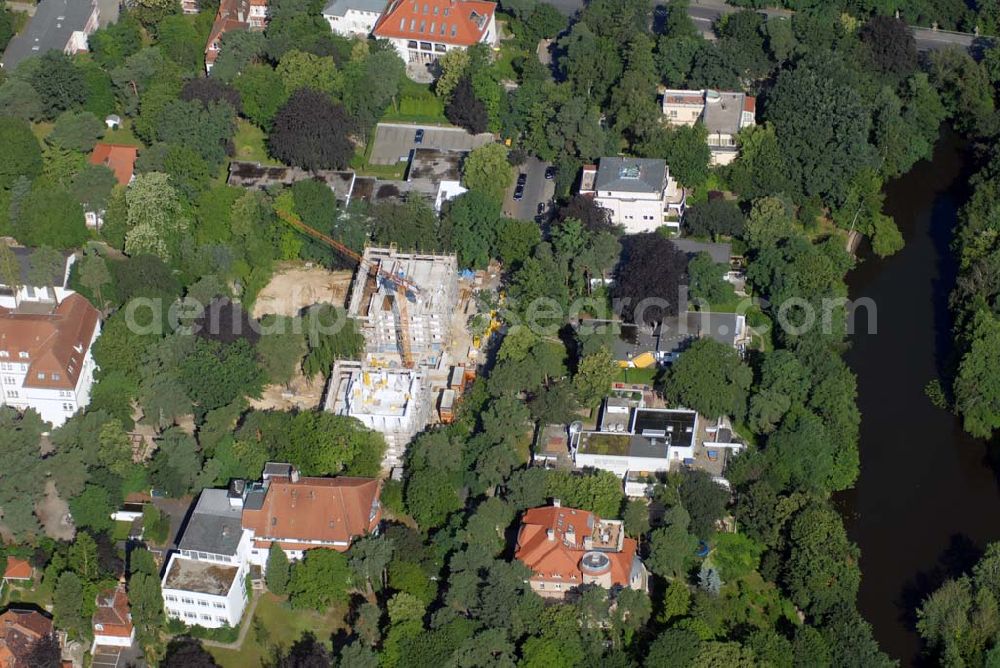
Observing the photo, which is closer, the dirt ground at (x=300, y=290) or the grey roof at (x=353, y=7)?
the dirt ground at (x=300, y=290)

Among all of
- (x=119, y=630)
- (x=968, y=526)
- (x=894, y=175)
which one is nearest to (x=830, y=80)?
(x=894, y=175)

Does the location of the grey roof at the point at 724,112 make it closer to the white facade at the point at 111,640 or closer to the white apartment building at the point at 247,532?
the white apartment building at the point at 247,532

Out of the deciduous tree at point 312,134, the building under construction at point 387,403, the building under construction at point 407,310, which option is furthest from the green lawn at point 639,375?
→ the deciduous tree at point 312,134

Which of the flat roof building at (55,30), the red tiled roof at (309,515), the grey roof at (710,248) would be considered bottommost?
the red tiled roof at (309,515)

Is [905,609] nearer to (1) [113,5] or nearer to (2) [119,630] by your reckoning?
(2) [119,630]

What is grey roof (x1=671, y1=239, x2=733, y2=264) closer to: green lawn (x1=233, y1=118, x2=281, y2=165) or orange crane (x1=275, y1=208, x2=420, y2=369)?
orange crane (x1=275, y1=208, x2=420, y2=369)

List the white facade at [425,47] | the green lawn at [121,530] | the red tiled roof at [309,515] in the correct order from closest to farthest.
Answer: the red tiled roof at [309,515] < the green lawn at [121,530] < the white facade at [425,47]

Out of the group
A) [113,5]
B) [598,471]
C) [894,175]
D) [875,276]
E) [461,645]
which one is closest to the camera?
[461,645]
